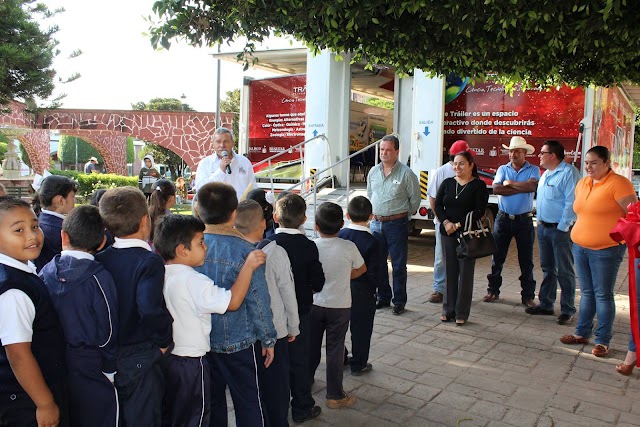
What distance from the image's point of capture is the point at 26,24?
337 inches

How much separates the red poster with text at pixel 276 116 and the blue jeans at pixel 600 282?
646 cm

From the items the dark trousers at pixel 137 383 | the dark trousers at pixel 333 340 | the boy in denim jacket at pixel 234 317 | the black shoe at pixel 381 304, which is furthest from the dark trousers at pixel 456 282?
the dark trousers at pixel 137 383

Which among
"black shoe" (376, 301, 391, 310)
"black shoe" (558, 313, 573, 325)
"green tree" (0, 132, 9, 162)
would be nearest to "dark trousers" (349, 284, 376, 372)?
"black shoe" (376, 301, 391, 310)

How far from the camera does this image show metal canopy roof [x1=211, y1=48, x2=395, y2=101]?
10070 millimetres

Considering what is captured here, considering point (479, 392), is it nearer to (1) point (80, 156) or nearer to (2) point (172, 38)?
(2) point (172, 38)

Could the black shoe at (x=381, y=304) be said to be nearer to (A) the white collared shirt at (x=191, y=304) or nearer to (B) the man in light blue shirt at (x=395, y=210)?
(B) the man in light blue shirt at (x=395, y=210)

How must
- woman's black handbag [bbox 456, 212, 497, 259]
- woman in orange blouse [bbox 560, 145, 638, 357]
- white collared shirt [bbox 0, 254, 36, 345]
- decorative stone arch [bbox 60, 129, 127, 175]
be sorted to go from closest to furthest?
white collared shirt [bbox 0, 254, 36, 345], woman in orange blouse [bbox 560, 145, 638, 357], woman's black handbag [bbox 456, 212, 497, 259], decorative stone arch [bbox 60, 129, 127, 175]

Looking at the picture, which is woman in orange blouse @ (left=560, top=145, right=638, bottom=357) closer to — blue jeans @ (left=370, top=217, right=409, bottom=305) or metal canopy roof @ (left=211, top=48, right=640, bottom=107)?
blue jeans @ (left=370, top=217, right=409, bottom=305)

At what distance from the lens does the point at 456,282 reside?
17.9 ft

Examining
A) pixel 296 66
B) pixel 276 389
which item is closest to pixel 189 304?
pixel 276 389

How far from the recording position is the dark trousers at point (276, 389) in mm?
2898

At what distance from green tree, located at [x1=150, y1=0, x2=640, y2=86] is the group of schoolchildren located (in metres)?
1.37

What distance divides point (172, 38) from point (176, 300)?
6.55 feet

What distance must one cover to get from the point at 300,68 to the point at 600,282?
796 cm
